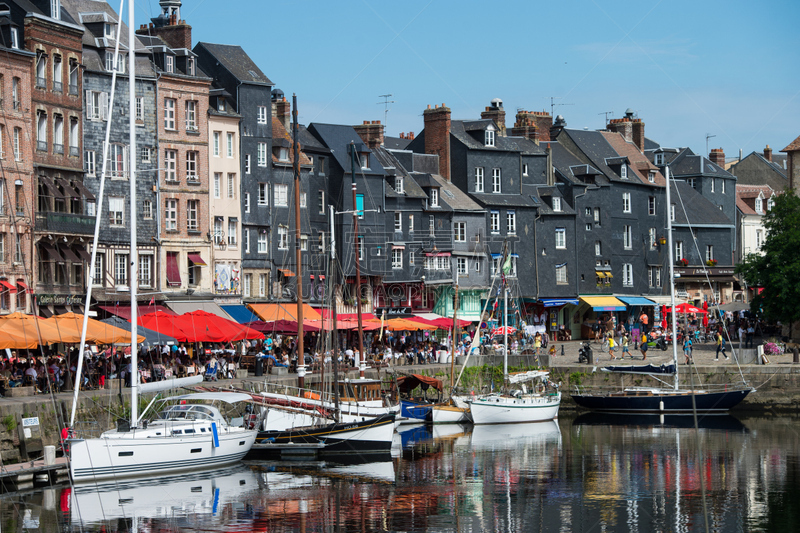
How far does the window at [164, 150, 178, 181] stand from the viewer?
58.0 meters

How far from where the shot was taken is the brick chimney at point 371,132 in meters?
70.9

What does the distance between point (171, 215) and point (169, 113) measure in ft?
17.9

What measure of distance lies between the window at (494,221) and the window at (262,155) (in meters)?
17.8

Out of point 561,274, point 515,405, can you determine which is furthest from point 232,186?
point 561,274

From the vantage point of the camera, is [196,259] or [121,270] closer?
[121,270]

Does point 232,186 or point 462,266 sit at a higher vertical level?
point 232,186

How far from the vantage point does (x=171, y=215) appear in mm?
58156

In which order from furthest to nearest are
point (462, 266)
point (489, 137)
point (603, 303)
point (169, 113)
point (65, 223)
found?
point (603, 303) → point (489, 137) → point (462, 266) → point (169, 113) → point (65, 223)

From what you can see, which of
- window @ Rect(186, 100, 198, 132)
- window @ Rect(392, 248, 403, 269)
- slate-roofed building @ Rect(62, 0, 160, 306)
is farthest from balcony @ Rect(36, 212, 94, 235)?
window @ Rect(392, 248, 403, 269)

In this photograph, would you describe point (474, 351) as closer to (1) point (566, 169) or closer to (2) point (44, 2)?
(1) point (566, 169)

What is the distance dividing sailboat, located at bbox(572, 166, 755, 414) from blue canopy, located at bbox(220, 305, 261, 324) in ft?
58.3

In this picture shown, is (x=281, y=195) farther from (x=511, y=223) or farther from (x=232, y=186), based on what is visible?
(x=511, y=223)

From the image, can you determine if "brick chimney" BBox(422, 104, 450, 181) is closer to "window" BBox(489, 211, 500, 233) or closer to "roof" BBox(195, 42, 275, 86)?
"window" BBox(489, 211, 500, 233)

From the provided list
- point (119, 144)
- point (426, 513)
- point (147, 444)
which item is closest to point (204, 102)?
point (119, 144)
